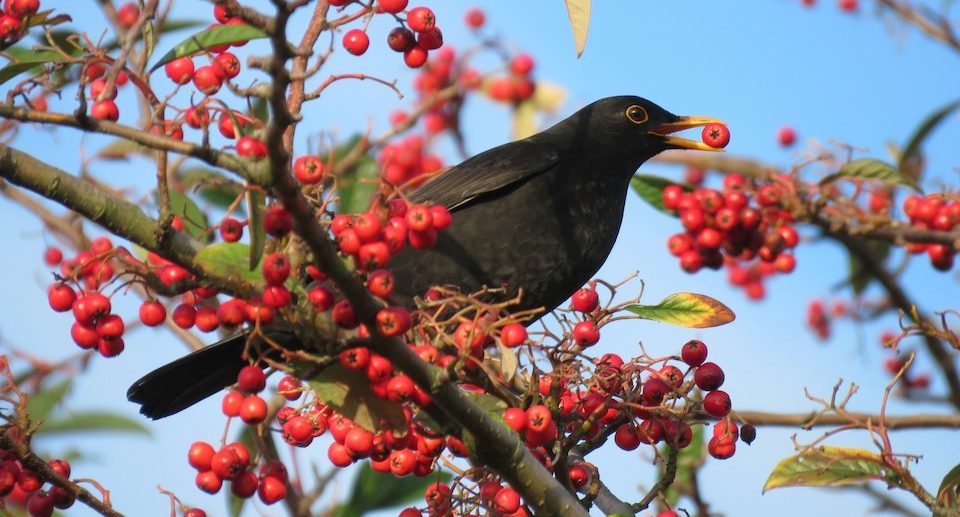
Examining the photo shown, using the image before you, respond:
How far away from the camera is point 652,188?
216 inches

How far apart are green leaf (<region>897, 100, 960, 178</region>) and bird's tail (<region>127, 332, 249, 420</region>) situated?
3.57 meters

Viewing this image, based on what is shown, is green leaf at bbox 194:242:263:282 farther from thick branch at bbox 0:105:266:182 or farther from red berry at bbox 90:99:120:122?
red berry at bbox 90:99:120:122

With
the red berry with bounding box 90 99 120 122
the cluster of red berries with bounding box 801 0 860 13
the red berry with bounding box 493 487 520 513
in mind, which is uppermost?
the cluster of red berries with bounding box 801 0 860 13

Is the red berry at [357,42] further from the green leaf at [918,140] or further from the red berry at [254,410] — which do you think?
the green leaf at [918,140]

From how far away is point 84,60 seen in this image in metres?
2.54

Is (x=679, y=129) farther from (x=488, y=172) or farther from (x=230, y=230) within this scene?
(x=230, y=230)

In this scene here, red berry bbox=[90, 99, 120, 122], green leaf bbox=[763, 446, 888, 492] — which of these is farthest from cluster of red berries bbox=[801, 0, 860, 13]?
red berry bbox=[90, 99, 120, 122]

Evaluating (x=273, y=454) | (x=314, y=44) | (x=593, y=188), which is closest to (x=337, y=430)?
(x=314, y=44)

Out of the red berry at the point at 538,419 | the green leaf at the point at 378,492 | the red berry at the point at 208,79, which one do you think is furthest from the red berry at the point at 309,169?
the green leaf at the point at 378,492

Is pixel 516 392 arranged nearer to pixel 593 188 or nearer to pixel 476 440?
pixel 476 440

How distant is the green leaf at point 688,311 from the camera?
3.16m

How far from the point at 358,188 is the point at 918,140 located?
9.21 ft

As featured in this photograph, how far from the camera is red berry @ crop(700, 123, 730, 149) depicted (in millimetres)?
4488

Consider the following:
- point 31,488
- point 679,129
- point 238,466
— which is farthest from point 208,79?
point 679,129
